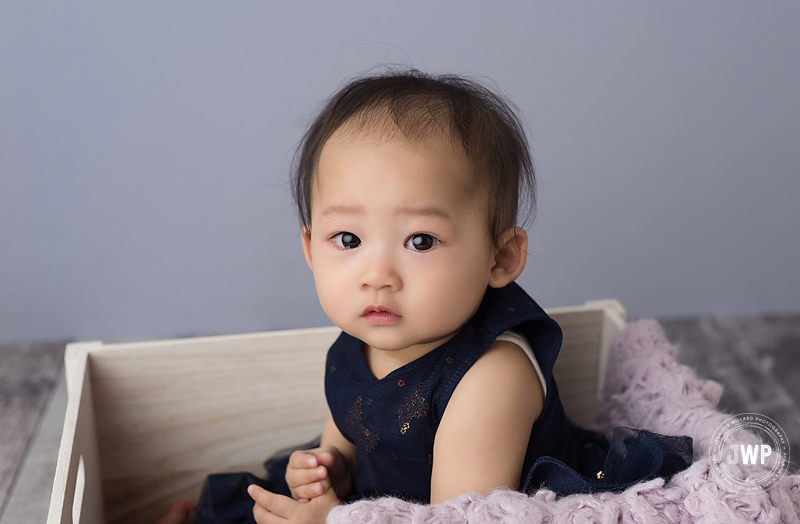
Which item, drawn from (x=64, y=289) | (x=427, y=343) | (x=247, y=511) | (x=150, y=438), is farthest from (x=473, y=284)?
(x=64, y=289)

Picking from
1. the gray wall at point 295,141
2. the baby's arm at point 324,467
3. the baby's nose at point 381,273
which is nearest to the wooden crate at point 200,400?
the baby's arm at point 324,467

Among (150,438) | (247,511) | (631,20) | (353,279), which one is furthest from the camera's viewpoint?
(631,20)

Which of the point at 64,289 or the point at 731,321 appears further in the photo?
the point at 731,321

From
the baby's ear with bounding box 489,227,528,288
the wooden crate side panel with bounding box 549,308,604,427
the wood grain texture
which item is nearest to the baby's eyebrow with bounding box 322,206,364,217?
the baby's ear with bounding box 489,227,528,288

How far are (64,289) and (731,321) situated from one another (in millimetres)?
1548

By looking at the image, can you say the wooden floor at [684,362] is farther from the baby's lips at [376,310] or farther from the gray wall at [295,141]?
Answer: the baby's lips at [376,310]

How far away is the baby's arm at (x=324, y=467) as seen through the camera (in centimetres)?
74

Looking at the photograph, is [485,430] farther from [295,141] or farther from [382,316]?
[295,141]

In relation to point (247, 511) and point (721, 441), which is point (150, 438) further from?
point (721, 441)

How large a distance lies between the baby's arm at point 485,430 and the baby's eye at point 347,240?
0.54 ft

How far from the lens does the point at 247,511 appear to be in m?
0.80

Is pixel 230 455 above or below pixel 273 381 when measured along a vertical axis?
below

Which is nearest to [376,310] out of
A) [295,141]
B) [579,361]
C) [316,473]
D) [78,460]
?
[316,473]

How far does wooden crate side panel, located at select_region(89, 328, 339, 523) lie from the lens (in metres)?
0.88
